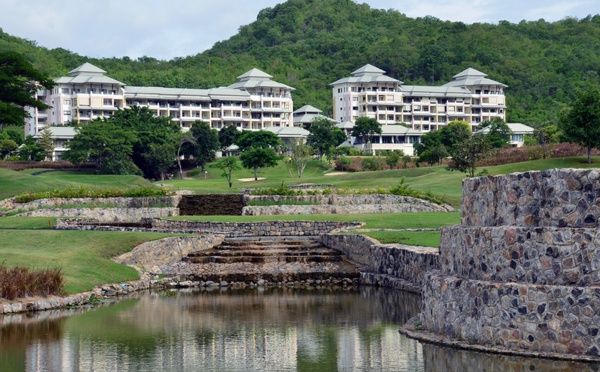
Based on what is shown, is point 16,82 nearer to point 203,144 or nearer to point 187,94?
point 203,144

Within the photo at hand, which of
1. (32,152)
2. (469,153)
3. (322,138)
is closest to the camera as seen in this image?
(469,153)

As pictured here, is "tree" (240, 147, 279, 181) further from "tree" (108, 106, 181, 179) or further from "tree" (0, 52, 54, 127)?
"tree" (0, 52, 54, 127)

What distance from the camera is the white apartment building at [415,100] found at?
573 feet

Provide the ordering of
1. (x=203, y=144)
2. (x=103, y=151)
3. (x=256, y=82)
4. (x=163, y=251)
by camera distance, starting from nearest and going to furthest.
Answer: (x=163, y=251) → (x=103, y=151) → (x=203, y=144) → (x=256, y=82)

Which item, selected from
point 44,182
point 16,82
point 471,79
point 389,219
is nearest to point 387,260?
point 389,219

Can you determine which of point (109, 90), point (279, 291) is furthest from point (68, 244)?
point (109, 90)

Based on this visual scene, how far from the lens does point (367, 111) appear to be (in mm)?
174500

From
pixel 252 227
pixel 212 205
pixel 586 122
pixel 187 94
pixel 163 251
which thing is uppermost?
pixel 187 94

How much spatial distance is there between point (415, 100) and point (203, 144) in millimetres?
69593

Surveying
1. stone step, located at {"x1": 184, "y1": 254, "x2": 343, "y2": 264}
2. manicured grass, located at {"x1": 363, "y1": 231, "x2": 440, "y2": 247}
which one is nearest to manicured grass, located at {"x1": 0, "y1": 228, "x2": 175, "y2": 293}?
stone step, located at {"x1": 184, "y1": 254, "x2": 343, "y2": 264}

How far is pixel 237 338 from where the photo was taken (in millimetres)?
23016

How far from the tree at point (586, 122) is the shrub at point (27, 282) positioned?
5198cm

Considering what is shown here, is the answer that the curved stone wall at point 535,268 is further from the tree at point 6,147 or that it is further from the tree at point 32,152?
the tree at point 6,147

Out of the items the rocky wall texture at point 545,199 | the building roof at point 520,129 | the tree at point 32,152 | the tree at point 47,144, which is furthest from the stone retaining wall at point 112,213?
the building roof at point 520,129
